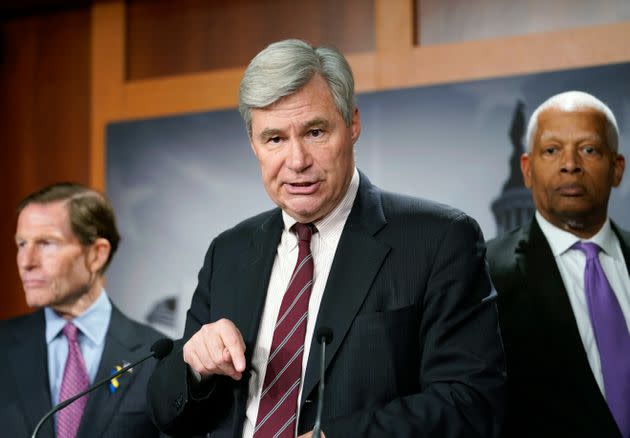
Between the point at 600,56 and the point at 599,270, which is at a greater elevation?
the point at 600,56

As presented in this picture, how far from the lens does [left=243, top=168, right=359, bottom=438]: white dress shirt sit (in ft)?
6.99

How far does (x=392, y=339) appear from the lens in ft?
6.66

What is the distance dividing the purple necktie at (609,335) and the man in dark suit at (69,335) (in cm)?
151

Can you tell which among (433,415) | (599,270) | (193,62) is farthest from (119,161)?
(433,415)

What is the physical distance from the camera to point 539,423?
275 cm

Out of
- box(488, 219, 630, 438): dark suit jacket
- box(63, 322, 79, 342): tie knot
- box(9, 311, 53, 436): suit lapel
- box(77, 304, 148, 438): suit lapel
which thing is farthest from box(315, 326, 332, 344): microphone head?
box(63, 322, 79, 342): tie knot

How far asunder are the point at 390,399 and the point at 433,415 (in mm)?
136

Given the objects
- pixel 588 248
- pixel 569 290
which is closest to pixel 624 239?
pixel 588 248

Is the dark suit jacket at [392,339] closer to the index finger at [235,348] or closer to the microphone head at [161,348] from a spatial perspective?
the microphone head at [161,348]

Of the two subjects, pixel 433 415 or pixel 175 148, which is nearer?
pixel 433 415

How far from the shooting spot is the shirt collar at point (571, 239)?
2881mm

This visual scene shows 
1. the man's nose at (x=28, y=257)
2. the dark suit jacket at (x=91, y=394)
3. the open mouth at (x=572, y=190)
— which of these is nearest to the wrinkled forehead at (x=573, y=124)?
the open mouth at (x=572, y=190)

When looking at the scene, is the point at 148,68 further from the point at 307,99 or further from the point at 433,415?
the point at 433,415

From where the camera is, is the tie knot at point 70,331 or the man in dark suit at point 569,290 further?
the tie knot at point 70,331
